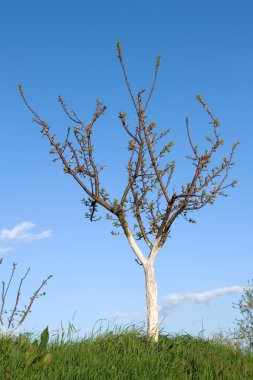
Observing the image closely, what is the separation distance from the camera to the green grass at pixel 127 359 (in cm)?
925

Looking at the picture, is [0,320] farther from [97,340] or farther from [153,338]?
[153,338]

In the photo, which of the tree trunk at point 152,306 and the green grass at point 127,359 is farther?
the tree trunk at point 152,306

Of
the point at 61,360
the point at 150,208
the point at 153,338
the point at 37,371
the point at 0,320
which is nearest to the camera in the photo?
the point at 37,371

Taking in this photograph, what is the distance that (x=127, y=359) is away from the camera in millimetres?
10609

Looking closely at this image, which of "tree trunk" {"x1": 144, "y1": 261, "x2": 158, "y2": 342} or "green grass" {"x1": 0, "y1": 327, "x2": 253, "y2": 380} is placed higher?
"tree trunk" {"x1": 144, "y1": 261, "x2": 158, "y2": 342}

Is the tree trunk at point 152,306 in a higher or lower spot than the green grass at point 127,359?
higher

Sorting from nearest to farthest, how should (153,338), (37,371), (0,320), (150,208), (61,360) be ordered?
(37,371)
(61,360)
(0,320)
(153,338)
(150,208)

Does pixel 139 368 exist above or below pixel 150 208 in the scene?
below

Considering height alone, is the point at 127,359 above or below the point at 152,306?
below

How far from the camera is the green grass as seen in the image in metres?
9.25

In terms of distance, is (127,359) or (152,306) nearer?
(127,359)

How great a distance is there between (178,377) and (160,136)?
536 cm

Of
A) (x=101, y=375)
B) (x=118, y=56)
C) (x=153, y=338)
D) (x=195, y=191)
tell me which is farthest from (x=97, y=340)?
(x=118, y=56)

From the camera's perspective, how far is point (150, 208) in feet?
43.8
